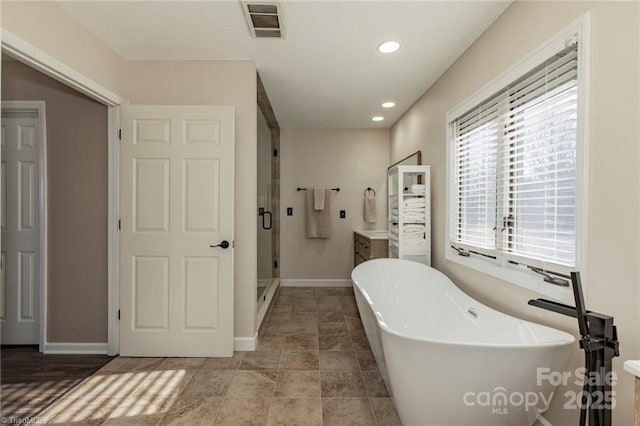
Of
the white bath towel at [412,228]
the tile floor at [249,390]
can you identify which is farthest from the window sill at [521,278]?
the tile floor at [249,390]

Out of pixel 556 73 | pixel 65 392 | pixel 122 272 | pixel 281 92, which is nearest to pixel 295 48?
pixel 281 92

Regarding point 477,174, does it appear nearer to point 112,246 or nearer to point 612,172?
point 612,172

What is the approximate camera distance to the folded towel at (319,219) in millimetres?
4605

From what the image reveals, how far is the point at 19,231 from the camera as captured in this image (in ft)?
8.76

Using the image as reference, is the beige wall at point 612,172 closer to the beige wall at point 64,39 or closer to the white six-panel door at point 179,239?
the white six-panel door at point 179,239

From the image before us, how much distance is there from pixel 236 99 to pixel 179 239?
127 cm

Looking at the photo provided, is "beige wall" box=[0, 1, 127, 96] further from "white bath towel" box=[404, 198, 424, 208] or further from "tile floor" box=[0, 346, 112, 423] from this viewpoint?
"white bath towel" box=[404, 198, 424, 208]

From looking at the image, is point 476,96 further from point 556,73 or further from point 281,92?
point 281,92

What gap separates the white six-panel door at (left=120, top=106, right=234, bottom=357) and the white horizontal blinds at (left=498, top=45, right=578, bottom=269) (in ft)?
6.58

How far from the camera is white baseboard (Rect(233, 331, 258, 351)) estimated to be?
258 cm

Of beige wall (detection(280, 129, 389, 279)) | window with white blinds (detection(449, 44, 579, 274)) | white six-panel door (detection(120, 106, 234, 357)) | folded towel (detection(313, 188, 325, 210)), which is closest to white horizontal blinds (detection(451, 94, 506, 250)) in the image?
window with white blinds (detection(449, 44, 579, 274))

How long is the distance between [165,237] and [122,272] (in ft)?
1.50

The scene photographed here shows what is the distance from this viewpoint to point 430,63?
253 centimetres

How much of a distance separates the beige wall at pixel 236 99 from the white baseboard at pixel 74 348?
3.64ft
